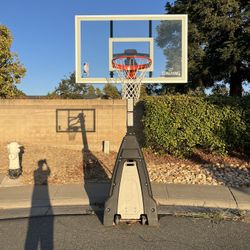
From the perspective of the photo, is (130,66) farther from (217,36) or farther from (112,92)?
(112,92)

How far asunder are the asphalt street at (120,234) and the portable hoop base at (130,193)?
0.15 meters

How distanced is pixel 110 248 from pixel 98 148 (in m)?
8.17

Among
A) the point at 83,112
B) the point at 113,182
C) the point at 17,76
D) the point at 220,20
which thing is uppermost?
the point at 220,20

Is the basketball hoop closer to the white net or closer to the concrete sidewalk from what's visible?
the white net

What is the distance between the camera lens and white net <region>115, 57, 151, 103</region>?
37.0 ft

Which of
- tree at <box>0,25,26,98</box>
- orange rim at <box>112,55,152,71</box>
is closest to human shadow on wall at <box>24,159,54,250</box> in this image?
orange rim at <box>112,55,152,71</box>

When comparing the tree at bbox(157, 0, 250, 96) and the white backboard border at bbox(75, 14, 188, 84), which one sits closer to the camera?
the white backboard border at bbox(75, 14, 188, 84)

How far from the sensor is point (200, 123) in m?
11.8

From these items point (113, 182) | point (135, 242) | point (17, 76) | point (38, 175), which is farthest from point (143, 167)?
point (17, 76)

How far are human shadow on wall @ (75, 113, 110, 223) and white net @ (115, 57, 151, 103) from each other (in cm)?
203

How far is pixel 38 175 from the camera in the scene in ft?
34.4

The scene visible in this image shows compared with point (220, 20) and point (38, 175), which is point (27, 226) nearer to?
point (38, 175)

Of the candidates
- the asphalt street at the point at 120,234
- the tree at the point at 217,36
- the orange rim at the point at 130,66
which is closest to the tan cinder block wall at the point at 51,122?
the orange rim at the point at 130,66

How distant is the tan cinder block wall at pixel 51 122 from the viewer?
44.9 feet
